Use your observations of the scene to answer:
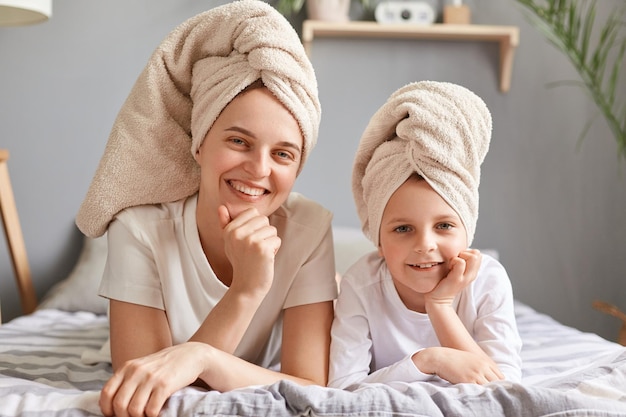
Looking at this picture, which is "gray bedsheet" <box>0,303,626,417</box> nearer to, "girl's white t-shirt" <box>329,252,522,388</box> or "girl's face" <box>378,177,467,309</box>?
"girl's white t-shirt" <box>329,252,522,388</box>

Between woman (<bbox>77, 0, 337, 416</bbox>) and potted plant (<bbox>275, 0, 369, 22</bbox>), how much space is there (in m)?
1.38

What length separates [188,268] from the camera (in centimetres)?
148

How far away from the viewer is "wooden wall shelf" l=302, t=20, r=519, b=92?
279cm

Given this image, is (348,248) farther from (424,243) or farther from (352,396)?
(352,396)

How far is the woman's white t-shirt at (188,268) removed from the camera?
1435mm

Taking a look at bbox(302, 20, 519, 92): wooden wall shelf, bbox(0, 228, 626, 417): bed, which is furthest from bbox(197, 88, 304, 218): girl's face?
bbox(302, 20, 519, 92): wooden wall shelf

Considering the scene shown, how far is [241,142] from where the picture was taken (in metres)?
1.38

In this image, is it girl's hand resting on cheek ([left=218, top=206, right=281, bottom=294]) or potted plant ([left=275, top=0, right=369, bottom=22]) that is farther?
potted plant ([left=275, top=0, right=369, bottom=22])

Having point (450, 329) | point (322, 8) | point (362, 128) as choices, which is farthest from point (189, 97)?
point (362, 128)

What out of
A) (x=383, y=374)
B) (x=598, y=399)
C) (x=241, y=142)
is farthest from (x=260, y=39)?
(x=598, y=399)

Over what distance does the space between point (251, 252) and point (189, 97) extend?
1.38 ft

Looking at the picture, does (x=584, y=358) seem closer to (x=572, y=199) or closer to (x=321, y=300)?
(x=321, y=300)

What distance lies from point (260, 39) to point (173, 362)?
1.95ft

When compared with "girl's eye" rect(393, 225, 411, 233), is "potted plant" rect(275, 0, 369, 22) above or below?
above
